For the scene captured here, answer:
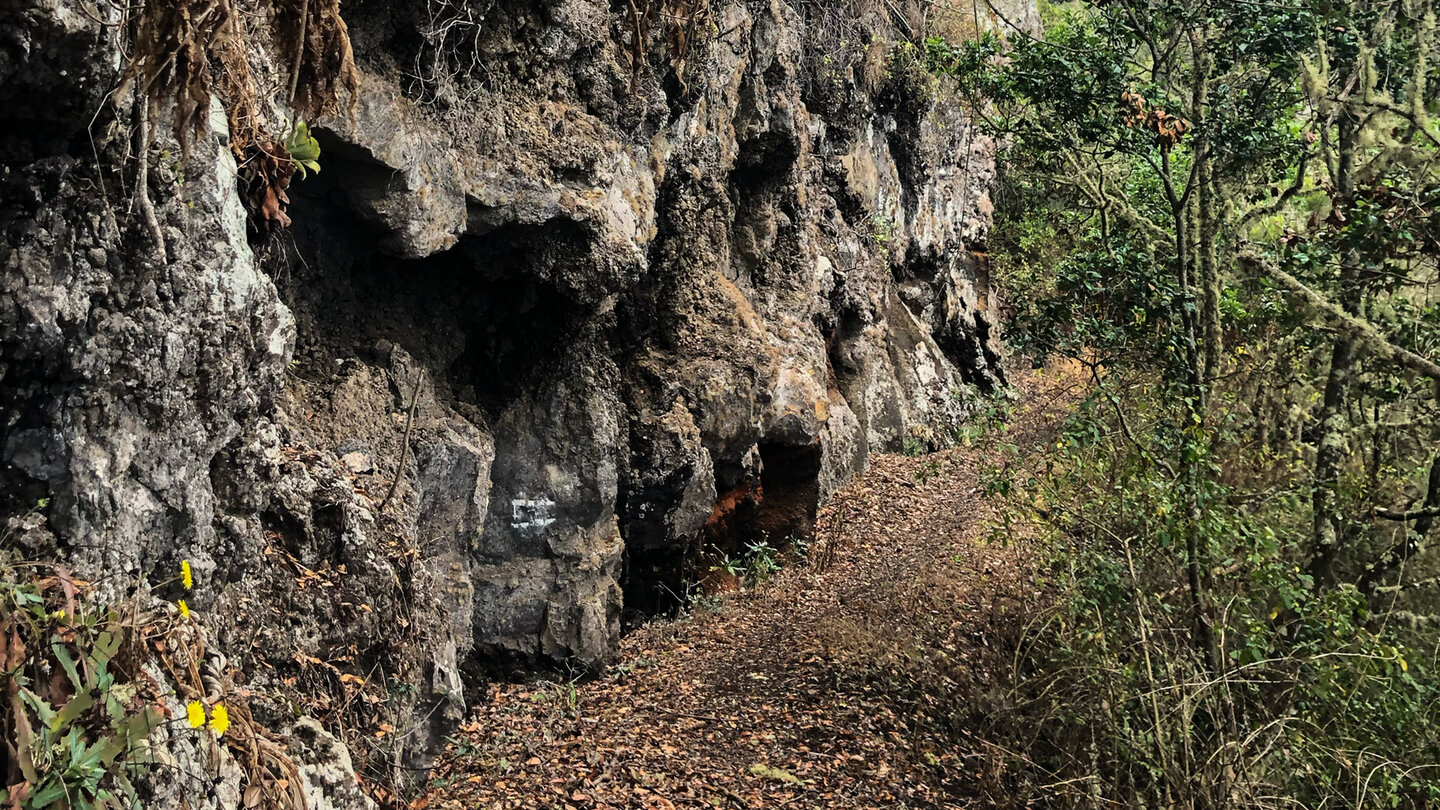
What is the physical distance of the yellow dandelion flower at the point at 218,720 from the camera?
2716 millimetres

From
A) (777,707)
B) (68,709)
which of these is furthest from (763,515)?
(68,709)

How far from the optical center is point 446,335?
6.30 metres

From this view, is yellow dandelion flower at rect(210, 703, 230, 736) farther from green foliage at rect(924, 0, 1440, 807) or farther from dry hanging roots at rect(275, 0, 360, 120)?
green foliage at rect(924, 0, 1440, 807)

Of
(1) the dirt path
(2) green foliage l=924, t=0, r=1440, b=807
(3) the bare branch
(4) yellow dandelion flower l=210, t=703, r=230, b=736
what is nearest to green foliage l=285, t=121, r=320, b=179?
(4) yellow dandelion flower l=210, t=703, r=230, b=736

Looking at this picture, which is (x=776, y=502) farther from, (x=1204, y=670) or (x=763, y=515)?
(x=1204, y=670)

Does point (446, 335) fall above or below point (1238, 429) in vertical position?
above

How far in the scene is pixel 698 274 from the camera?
8.71m

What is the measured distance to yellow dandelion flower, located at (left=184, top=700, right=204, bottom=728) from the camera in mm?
2602

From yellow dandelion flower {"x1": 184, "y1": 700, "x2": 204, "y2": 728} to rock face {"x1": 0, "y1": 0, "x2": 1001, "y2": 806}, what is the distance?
0.47 meters

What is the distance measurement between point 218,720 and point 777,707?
4.36 metres

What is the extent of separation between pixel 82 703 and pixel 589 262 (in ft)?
15.2

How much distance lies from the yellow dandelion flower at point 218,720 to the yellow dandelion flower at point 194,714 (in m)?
0.08

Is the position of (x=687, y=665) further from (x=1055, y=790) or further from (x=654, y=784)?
(x=1055, y=790)

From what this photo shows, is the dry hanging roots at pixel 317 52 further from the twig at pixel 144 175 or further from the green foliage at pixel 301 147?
the twig at pixel 144 175
